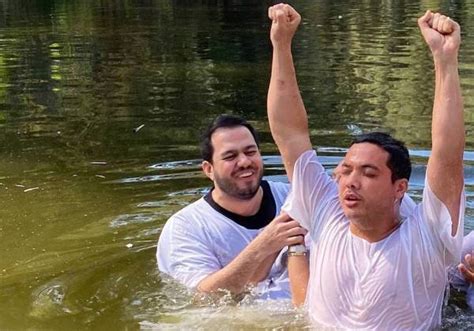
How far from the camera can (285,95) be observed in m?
4.55

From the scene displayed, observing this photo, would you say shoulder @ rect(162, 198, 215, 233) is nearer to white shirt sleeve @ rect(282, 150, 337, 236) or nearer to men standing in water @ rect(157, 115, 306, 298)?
men standing in water @ rect(157, 115, 306, 298)

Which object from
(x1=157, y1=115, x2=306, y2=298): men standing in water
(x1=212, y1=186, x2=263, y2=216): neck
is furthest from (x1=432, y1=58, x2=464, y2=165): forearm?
(x1=212, y1=186, x2=263, y2=216): neck

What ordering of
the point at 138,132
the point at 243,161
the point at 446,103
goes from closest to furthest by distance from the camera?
1. the point at 446,103
2. the point at 243,161
3. the point at 138,132

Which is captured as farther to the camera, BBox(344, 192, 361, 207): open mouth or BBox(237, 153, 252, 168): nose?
Answer: BBox(237, 153, 252, 168): nose

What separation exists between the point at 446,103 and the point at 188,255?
2406mm

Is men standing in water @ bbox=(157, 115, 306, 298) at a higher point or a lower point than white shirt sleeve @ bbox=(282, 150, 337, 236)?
lower

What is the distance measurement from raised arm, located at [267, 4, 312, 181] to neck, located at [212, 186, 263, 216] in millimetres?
1255

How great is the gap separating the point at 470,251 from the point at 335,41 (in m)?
17.3

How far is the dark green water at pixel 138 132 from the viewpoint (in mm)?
6035

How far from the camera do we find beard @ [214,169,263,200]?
5.77m

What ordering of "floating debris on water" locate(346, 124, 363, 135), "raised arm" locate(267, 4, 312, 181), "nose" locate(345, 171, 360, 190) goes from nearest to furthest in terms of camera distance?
"nose" locate(345, 171, 360, 190)
"raised arm" locate(267, 4, 312, 181)
"floating debris on water" locate(346, 124, 363, 135)

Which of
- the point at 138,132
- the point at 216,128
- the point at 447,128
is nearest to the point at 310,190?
the point at 447,128

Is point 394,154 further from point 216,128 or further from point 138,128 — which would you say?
point 138,128

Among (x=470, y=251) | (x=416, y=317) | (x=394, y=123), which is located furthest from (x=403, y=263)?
(x=394, y=123)
